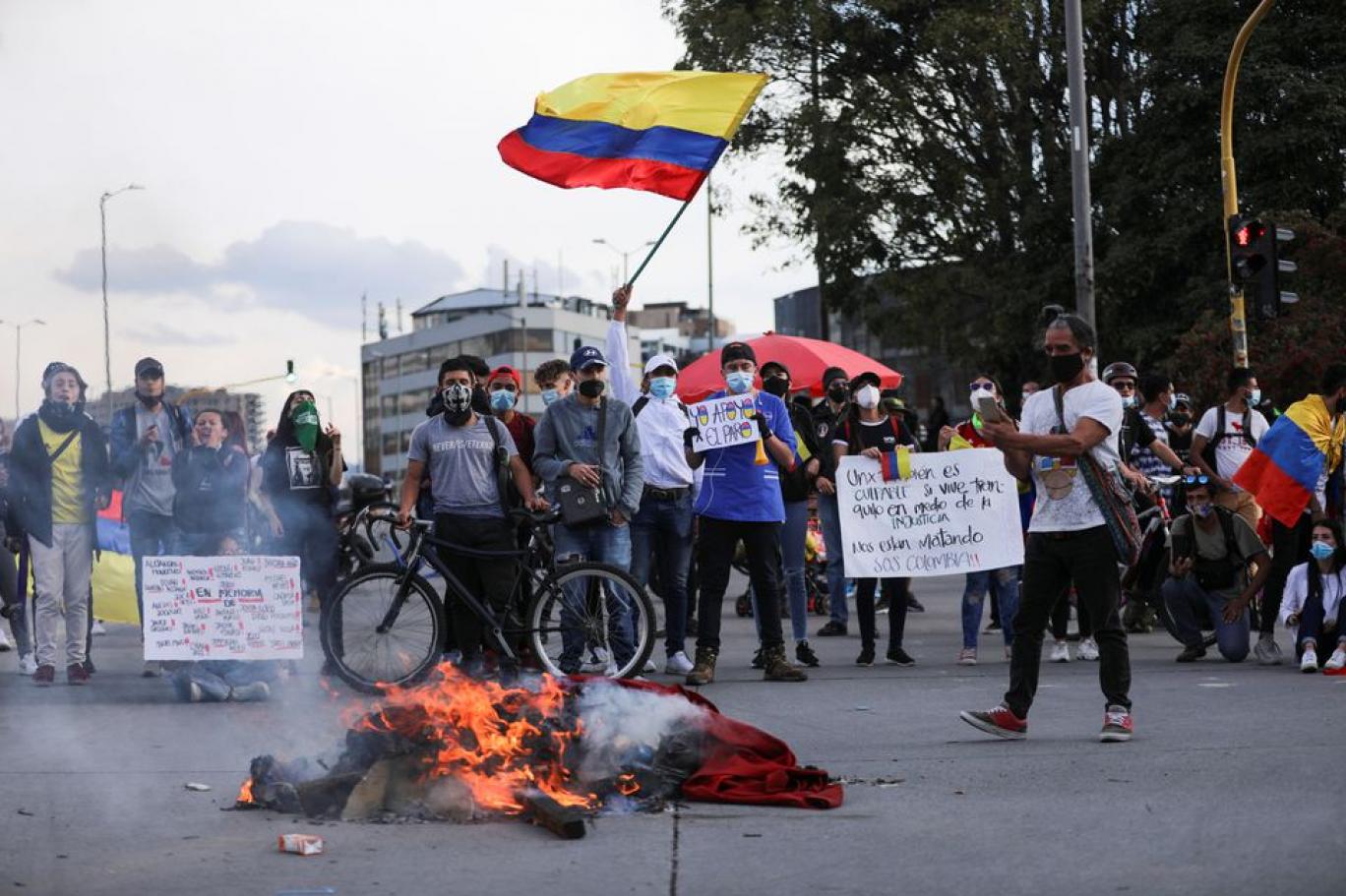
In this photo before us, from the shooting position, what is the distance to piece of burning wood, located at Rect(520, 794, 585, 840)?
615 centimetres

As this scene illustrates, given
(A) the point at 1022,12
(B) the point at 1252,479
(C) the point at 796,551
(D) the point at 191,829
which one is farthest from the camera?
(A) the point at 1022,12

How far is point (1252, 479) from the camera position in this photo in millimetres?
11867

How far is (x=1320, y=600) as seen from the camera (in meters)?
10.9

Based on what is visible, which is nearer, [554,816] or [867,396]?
[554,816]

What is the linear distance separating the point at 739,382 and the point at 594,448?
987mm

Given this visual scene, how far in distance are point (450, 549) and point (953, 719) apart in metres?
2.99

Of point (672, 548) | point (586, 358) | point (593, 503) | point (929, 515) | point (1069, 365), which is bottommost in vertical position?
point (672, 548)

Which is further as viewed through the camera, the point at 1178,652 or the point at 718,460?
the point at 1178,652

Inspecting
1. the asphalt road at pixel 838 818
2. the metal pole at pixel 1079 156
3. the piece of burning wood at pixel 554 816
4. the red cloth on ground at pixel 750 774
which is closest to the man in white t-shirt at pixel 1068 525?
the asphalt road at pixel 838 818

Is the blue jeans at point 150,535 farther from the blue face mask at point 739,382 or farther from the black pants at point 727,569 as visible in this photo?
the blue face mask at point 739,382

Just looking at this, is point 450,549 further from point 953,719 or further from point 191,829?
point 191,829

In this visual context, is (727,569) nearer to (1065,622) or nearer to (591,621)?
(591,621)

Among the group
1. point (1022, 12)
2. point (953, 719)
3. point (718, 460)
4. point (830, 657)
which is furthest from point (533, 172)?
point (1022, 12)

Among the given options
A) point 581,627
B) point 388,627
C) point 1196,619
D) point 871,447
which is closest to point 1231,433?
point 1196,619
